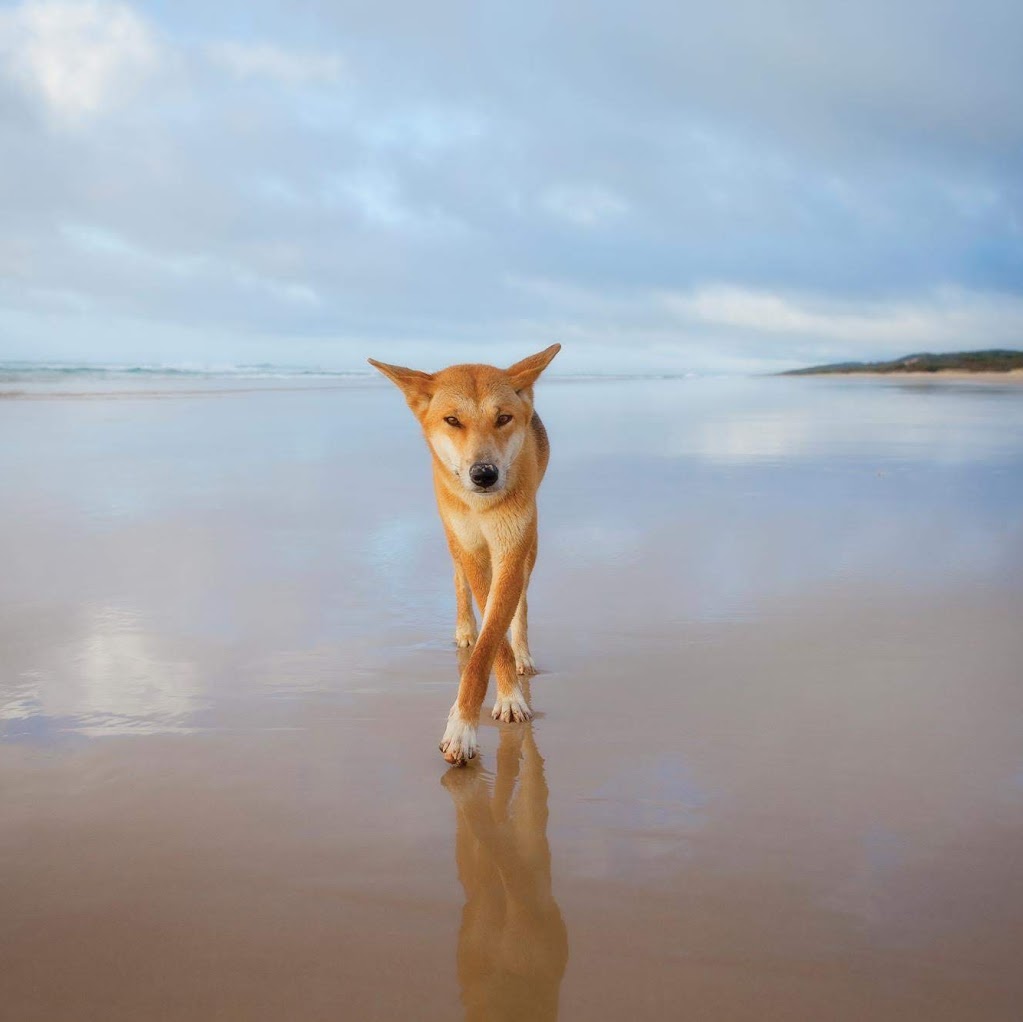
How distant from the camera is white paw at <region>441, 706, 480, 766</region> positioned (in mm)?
3068

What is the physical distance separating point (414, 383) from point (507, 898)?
7.53 feet

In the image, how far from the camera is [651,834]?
253cm

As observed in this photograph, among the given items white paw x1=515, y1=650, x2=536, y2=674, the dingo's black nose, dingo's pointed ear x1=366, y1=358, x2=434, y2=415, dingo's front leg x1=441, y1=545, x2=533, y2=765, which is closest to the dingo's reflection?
dingo's front leg x1=441, y1=545, x2=533, y2=765

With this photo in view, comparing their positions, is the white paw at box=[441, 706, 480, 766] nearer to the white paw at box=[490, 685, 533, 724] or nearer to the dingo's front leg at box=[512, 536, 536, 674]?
the white paw at box=[490, 685, 533, 724]

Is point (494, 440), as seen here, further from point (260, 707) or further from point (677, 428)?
point (677, 428)

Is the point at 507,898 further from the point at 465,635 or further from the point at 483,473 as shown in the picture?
the point at 465,635

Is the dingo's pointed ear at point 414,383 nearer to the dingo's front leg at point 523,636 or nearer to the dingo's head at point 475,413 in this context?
the dingo's head at point 475,413

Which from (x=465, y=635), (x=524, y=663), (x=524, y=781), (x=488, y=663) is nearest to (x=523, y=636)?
(x=524, y=663)

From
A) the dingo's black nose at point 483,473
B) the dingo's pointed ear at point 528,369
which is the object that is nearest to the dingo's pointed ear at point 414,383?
the dingo's pointed ear at point 528,369

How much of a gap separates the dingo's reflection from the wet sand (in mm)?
10

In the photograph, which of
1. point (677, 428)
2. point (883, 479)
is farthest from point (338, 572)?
point (677, 428)

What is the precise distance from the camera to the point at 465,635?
14.8 feet

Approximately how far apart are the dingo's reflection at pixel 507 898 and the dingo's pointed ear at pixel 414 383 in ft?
5.34

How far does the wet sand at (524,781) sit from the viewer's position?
1969 millimetres
